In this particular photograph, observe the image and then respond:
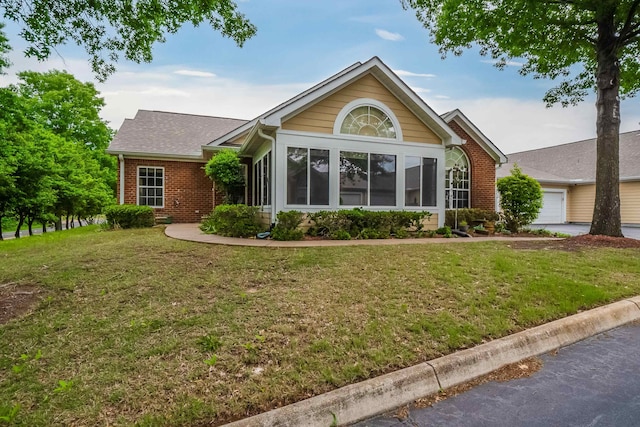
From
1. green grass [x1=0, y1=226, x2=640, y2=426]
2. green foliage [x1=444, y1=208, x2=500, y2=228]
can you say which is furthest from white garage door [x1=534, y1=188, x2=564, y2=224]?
green grass [x1=0, y1=226, x2=640, y2=426]

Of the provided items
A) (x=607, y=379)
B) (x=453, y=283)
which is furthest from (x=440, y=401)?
(x=453, y=283)

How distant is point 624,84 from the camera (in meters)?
11.8

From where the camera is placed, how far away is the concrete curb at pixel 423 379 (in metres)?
2.22

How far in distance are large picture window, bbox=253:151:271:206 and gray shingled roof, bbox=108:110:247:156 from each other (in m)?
3.56

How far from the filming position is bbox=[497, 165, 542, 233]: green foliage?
1190 centimetres

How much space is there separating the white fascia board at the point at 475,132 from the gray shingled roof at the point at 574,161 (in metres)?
5.00

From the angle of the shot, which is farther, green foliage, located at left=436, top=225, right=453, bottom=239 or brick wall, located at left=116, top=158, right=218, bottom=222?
brick wall, located at left=116, top=158, right=218, bottom=222

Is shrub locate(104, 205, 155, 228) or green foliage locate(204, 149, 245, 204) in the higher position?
green foliage locate(204, 149, 245, 204)

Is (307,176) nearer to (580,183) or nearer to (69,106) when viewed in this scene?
(580,183)

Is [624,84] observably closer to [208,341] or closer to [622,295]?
[622,295]

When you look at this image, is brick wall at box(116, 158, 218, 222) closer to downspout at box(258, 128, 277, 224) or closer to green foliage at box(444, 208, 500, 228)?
downspout at box(258, 128, 277, 224)

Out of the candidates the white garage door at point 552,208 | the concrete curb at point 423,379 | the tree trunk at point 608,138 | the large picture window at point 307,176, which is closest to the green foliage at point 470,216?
the tree trunk at point 608,138

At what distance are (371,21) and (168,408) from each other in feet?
39.1

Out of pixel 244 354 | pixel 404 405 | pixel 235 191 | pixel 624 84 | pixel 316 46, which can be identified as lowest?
pixel 404 405
